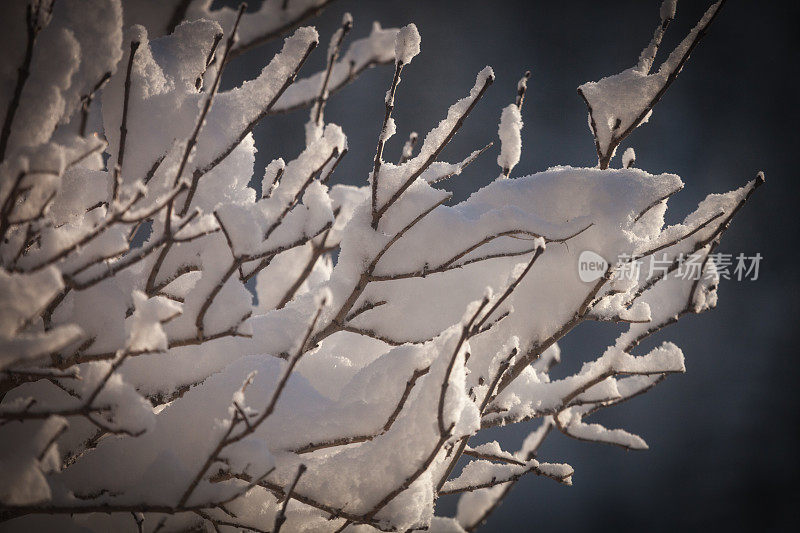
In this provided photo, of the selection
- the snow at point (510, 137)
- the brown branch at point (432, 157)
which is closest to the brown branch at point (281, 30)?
the brown branch at point (432, 157)

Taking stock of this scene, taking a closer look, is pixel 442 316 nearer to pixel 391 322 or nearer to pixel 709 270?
pixel 391 322

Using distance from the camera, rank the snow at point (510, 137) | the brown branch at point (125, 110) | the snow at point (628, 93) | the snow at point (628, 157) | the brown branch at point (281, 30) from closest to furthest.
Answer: the brown branch at point (125, 110) → the brown branch at point (281, 30) → the snow at point (628, 93) → the snow at point (510, 137) → the snow at point (628, 157)

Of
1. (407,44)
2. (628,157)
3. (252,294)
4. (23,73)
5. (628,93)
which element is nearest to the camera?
(23,73)

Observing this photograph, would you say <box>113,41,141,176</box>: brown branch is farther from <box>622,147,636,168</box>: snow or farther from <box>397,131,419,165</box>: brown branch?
<box>622,147,636,168</box>: snow

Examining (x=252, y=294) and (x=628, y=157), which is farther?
(x=628, y=157)

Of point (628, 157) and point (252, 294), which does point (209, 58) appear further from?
point (628, 157)

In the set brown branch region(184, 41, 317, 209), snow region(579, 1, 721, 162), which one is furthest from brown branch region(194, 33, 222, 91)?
snow region(579, 1, 721, 162)

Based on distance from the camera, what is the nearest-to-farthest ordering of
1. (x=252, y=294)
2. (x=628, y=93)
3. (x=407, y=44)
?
(x=407, y=44) < (x=252, y=294) < (x=628, y=93)

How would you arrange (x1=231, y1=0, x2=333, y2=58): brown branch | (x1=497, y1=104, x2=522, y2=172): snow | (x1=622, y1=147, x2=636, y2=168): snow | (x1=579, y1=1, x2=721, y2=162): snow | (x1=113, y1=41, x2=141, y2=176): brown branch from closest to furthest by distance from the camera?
(x1=113, y1=41, x2=141, y2=176): brown branch → (x1=231, y1=0, x2=333, y2=58): brown branch → (x1=579, y1=1, x2=721, y2=162): snow → (x1=497, y1=104, x2=522, y2=172): snow → (x1=622, y1=147, x2=636, y2=168): snow

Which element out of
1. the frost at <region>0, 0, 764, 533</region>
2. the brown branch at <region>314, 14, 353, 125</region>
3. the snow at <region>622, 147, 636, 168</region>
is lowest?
the frost at <region>0, 0, 764, 533</region>

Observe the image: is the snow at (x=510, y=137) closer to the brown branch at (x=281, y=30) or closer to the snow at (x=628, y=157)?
the snow at (x=628, y=157)

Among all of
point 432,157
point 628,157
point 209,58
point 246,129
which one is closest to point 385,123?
point 432,157

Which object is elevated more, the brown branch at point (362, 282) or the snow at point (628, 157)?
the snow at point (628, 157)

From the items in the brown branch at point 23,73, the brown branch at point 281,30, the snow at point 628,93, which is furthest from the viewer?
the snow at point 628,93
